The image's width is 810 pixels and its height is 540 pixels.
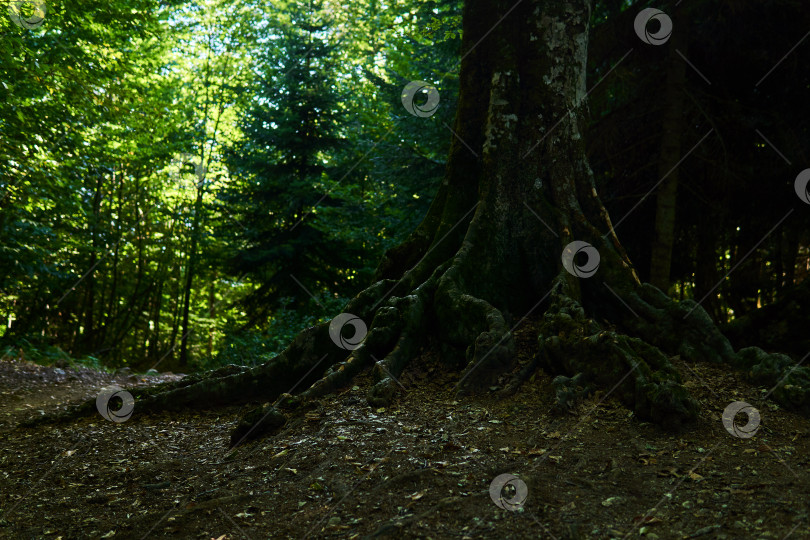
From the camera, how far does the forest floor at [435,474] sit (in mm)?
2746

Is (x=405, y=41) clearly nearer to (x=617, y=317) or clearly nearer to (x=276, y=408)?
(x=617, y=317)

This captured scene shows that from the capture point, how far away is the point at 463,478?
3.15 metres

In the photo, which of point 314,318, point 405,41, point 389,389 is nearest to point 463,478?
point 389,389
